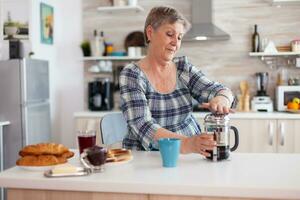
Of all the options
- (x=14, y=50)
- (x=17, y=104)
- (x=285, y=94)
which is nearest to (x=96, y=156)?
(x=17, y=104)

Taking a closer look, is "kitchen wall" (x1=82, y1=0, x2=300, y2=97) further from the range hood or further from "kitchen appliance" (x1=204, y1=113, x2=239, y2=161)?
"kitchen appliance" (x1=204, y1=113, x2=239, y2=161)

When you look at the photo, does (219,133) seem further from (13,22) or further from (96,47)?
(13,22)

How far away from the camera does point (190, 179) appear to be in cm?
128

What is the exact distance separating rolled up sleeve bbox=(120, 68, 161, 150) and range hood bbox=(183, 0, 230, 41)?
7.24 feet

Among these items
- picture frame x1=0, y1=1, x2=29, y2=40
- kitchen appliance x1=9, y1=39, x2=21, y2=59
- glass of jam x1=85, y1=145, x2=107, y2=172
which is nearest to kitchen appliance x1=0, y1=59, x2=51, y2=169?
kitchen appliance x1=9, y1=39, x2=21, y2=59

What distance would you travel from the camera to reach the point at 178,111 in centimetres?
190

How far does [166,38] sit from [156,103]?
0.99 ft

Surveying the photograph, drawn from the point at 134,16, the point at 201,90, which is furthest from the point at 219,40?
the point at 201,90

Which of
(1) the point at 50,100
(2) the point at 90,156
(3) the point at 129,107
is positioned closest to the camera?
(2) the point at 90,156

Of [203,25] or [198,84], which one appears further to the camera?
[203,25]

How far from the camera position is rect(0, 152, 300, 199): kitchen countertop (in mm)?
1200

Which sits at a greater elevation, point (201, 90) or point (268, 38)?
point (268, 38)

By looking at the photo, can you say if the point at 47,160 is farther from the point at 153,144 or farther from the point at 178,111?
the point at 178,111

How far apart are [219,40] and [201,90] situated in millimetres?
2328
